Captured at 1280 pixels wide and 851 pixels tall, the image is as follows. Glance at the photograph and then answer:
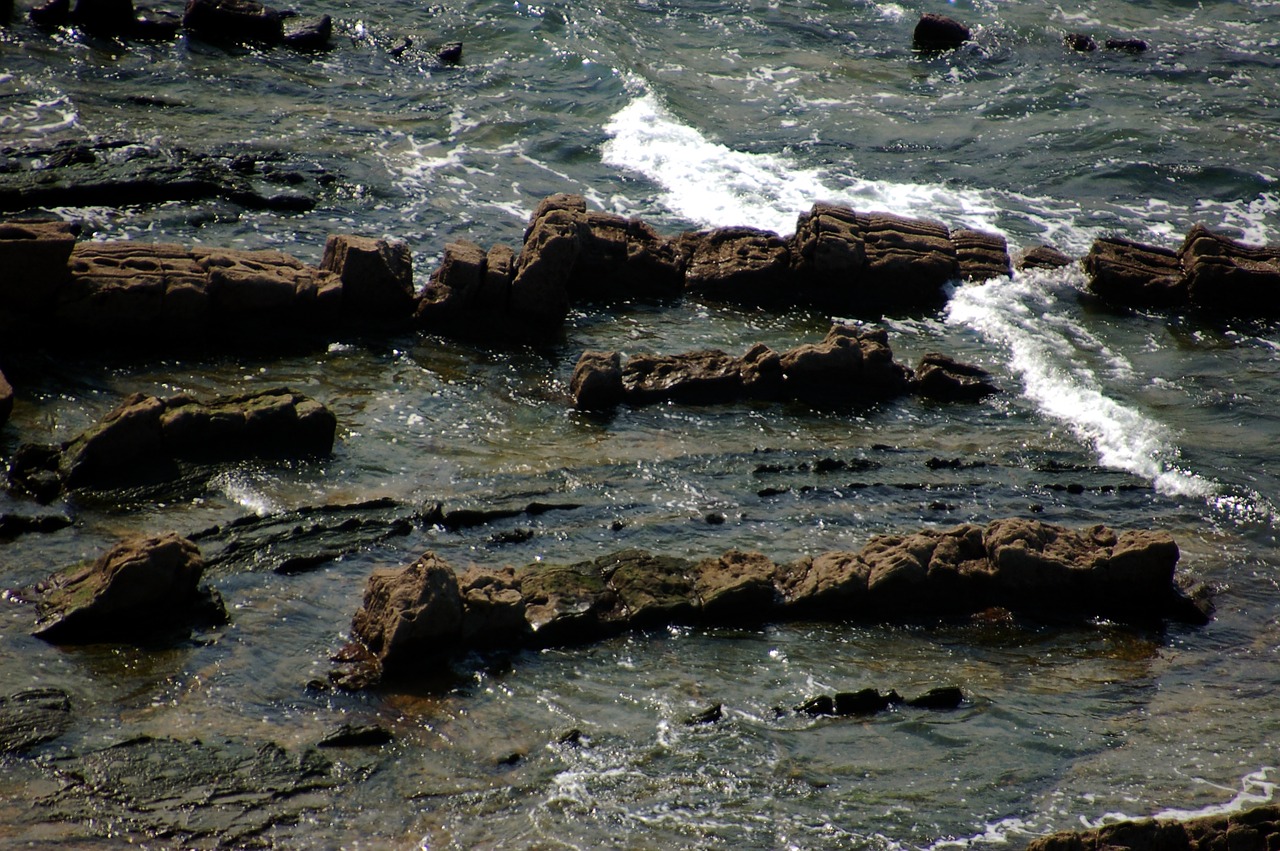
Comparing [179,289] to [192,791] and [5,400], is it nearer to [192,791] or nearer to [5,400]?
[5,400]

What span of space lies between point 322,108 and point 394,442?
12749 mm

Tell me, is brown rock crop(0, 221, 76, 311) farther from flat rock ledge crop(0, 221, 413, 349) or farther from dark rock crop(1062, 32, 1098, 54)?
dark rock crop(1062, 32, 1098, 54)

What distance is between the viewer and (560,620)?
10.6 m

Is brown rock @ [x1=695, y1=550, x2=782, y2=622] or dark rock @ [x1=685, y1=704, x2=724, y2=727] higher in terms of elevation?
brown rock @ [x1=695, y1=550, x2=782, y2=622]

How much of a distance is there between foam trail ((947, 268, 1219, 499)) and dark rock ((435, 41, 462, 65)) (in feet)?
45.5

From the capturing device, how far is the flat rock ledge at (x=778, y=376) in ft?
49.6

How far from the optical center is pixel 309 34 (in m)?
27.0

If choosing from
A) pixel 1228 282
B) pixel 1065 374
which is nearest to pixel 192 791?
pixel 1065 374

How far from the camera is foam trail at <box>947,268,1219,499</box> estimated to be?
14.9 meters

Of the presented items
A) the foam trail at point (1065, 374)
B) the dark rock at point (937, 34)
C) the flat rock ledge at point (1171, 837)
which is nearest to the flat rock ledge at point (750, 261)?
the foam trail at point (1065, 374)

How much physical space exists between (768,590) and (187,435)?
20.7ft

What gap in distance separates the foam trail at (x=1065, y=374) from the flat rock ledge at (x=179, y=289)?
28.9 ft

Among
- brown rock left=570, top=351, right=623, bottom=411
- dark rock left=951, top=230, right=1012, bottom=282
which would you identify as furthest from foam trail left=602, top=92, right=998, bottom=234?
brown rock left=570, top=351, right=623, bottom=411

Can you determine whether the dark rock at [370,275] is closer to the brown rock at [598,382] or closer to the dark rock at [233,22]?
the brown rock at [598,382]
